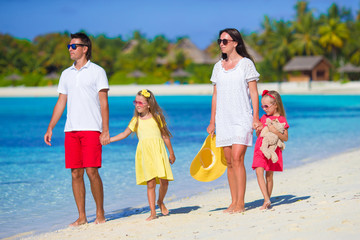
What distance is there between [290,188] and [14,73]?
6115 centimetres

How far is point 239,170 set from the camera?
4.68m

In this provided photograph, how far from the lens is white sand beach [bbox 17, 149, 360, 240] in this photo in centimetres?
351

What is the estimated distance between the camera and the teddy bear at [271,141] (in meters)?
4.69

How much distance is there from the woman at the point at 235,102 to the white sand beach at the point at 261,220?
0.53 m

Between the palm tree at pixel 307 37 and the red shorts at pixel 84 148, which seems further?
the palm tree at pixel 307 37

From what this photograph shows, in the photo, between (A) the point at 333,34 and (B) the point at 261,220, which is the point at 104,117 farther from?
(A) the point at 333,34

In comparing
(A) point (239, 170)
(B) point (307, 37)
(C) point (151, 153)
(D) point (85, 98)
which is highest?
(B) point (307, 37)

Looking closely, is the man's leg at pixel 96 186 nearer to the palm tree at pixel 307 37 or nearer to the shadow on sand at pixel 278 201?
the shadow on sand at pixel 278 201

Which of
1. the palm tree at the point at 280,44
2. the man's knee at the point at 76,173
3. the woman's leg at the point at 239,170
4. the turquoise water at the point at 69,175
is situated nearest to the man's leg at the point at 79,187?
the man's knee at the point at 76,173

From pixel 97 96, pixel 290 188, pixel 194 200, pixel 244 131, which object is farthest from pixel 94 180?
pixel 290 188

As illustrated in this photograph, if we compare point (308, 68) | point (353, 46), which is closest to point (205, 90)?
point (308, 68)

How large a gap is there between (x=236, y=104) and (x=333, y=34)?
62.3 m

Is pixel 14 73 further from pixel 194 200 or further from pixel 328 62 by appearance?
pixel 194 200

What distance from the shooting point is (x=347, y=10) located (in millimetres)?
69875
